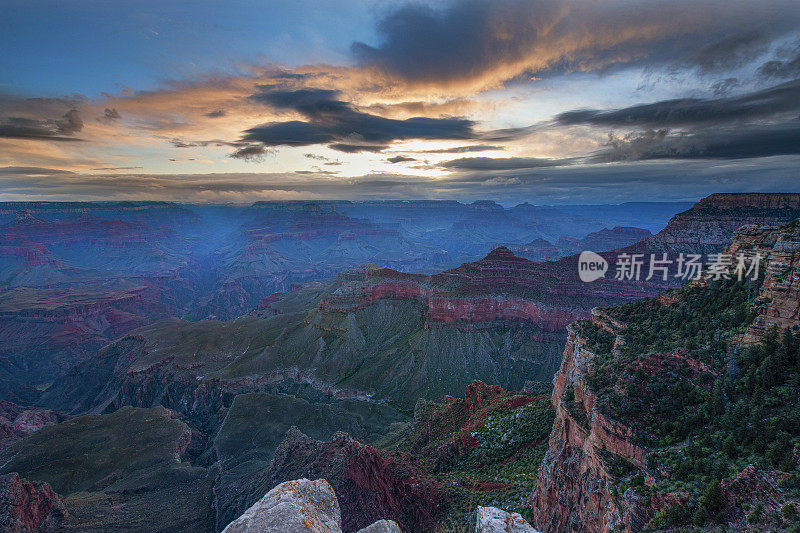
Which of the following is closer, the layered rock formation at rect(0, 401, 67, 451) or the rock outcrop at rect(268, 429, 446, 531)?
the rock outcrop at rect(268, 429, 446, 531)

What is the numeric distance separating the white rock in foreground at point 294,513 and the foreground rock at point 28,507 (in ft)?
161

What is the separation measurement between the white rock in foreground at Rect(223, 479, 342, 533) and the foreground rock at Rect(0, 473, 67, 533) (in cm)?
4912

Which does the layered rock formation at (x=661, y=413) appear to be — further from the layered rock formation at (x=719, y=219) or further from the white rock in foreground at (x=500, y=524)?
the layered rock formation at (x=719, y=219)

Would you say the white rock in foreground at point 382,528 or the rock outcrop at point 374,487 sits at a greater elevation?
the white rock in foreground at point 382,528

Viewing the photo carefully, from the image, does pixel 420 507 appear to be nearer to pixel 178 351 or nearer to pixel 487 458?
pixel 487 458

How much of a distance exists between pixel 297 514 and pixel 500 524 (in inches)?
197

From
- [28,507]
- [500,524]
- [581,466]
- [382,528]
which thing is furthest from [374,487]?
[28,507]

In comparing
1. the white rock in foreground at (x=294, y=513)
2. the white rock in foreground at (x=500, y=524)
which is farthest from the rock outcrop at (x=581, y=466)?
the white rock in foreground at (x=294, y=513)

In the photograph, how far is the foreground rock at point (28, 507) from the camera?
35.8m

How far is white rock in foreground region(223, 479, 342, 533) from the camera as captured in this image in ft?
23.2

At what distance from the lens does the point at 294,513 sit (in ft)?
24.7

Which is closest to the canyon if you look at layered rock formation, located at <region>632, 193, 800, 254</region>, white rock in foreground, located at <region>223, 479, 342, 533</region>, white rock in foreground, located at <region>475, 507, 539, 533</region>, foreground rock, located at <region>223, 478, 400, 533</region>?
layered rock formation, located at <region>632, 193, 800, 254</region>

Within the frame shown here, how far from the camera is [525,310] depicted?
Answer: 325ft

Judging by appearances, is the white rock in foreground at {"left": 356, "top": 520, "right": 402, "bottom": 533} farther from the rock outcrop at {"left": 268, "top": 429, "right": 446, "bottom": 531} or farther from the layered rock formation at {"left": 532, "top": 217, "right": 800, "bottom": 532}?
the rock outcrop at {"left": 268, "top": 429, "right": 446, "bottom": 531}
